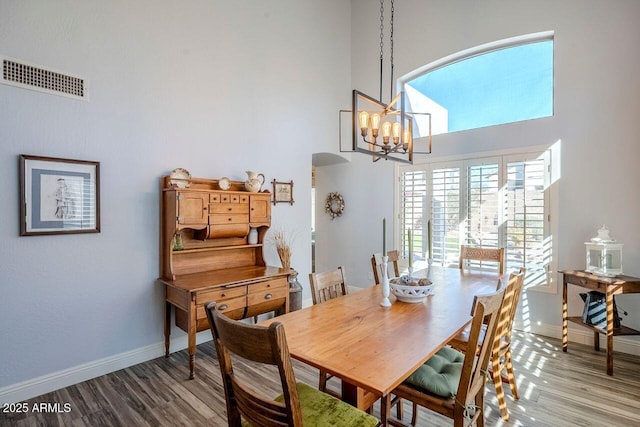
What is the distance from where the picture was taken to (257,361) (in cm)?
108

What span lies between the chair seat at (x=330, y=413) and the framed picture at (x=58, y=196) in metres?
2.44

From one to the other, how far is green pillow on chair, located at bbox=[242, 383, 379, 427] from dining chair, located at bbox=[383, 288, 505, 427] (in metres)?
0.41

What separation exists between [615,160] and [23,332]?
18.4 feet

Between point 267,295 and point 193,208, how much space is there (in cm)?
114

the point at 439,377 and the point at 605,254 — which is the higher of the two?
the point at 605,254

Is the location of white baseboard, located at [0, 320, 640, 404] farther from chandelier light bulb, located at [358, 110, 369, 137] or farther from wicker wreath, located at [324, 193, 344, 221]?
wicker wreath, located at [324, 193, 344, 221]

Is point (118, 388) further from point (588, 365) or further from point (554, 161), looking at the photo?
point (554, 161)

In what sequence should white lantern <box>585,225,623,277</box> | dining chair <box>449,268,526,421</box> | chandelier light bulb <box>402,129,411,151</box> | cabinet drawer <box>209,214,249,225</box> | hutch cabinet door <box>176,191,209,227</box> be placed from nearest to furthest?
dining chair <box>449,268,526,421</box> < chandelier light bulb <box>402,129,411,151</box> < hutch cabinet door <box>176,191,209,227</box> < white lantern <box>585,225,623,277</box> < cabinet drawer <box>209,214,249,225</box>

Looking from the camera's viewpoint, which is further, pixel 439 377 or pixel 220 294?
pixel 220 294

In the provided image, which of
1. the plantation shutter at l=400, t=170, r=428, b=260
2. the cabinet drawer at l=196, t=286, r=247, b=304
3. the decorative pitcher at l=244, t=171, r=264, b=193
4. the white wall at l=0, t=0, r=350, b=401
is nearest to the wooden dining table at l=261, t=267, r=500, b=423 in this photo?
the cabinet drawer at l=196, t=286, r=247, b=304

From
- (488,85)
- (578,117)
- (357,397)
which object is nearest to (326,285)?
(357,397)

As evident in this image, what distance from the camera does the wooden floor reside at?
2186mm

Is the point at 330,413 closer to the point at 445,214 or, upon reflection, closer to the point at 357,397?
the point at 357,397

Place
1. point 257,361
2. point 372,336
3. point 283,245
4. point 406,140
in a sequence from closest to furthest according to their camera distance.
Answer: point 257,361 < point 372,336 < point 406,140 < point 283,245
